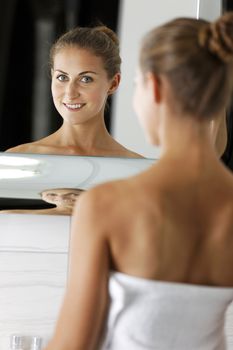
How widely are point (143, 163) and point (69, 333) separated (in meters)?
0.73

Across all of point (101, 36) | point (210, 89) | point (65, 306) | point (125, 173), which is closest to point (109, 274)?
point (65, 306)

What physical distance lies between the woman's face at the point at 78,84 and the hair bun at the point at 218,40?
66cm

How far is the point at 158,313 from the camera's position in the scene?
3.34 ft

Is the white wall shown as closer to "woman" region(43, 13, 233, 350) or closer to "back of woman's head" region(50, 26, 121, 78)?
"back of woman's head" region(50, 26, 121, 78)

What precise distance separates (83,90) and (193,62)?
0.70 metres

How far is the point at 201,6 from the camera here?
1.71 meters

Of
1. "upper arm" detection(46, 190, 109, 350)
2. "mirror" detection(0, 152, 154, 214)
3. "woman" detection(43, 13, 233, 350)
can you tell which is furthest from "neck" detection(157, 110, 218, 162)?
"mirror" detection(0, 152, 154, 214)

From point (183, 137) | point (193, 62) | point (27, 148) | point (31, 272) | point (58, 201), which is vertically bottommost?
point (31, 272)

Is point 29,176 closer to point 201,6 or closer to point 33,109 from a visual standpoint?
point 33,109

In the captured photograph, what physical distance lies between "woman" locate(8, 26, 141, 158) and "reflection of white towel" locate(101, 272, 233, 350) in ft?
2.24

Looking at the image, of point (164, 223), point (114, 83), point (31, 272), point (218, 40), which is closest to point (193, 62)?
point (218, 40)

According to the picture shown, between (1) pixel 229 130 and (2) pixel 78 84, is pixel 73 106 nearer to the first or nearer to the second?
(2) pixel 78 84

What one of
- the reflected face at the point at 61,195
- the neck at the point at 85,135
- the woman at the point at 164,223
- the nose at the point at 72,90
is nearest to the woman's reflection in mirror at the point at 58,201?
the reflected face at the point at 61,195

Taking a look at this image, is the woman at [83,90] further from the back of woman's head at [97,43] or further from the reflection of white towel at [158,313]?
the reflection of white towel at [158,313]
